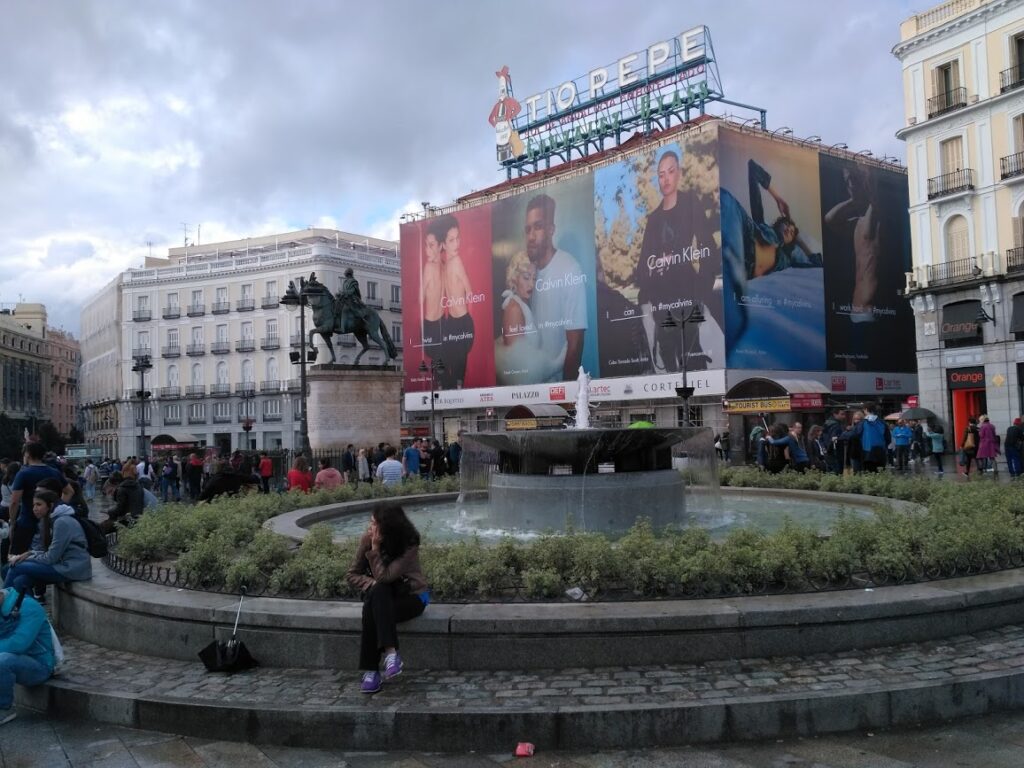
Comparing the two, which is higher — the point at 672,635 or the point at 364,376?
the point at 364,376

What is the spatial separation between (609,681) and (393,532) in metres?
1.69

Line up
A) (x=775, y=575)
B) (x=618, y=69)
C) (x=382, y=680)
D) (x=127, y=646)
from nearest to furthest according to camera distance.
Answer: (x=382, y=680) → (x=775, y=575) → (x=127, y=646) → (x=618, y=69)

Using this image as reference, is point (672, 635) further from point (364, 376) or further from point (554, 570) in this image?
point (364, 376)

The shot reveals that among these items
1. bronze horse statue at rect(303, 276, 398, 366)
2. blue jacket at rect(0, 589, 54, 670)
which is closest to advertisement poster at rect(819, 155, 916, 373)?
bronze horse statue at rect(303, 276, 398, 366)

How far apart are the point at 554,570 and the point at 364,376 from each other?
1787 centimetres

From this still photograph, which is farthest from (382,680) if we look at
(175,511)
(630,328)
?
(630,328)

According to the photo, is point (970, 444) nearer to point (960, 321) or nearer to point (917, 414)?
point (917, 414)

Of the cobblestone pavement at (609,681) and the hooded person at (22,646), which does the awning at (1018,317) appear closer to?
the cobblestone pavement at (609,681)

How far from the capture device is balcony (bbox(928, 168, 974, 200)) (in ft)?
110

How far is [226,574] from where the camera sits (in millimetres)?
6676

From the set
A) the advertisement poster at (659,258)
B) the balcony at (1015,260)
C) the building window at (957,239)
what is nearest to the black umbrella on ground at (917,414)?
the balcony at (1015,260)

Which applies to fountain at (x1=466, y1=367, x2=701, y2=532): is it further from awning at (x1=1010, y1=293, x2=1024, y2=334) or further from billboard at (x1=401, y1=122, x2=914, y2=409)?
billboard at (x1=401, y1=122, x2=914, y2=409)

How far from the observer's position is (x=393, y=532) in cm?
568

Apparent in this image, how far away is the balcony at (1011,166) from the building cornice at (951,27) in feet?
18.0
